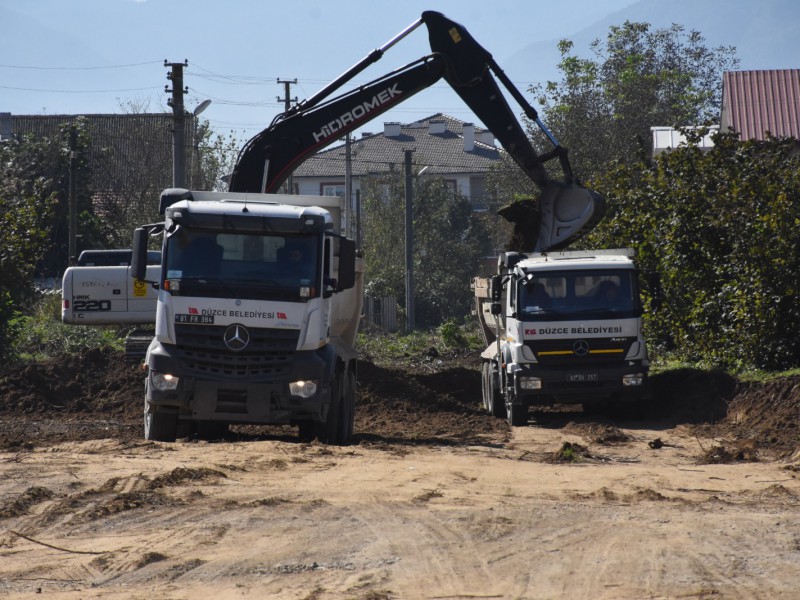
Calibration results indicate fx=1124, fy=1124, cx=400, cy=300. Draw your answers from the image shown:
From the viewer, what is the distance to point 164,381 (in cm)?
1288

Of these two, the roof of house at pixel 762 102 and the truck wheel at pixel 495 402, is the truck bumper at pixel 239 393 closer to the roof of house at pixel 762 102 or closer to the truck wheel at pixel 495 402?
the truck wheel at pixel 495 402

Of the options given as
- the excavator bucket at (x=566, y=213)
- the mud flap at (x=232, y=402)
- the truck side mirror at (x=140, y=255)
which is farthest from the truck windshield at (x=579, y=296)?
the truck side mirror at (x=140, y=255)

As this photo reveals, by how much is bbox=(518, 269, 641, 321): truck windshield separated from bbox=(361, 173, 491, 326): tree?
36.4 metres

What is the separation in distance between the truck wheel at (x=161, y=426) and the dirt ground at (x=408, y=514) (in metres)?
0.38

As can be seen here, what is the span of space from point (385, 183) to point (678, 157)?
1572 inches

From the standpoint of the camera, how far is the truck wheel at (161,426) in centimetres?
1377

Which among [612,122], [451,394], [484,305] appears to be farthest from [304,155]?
[612,122]

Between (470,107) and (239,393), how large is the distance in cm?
796

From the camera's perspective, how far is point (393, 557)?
7.41m

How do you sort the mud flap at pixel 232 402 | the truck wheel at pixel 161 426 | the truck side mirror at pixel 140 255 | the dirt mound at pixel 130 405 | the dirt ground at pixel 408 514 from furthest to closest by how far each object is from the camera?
the dirt mound at pixel 130 405 < the truck wheel at pixel 161 426 < the truck side mirror at pixel 140 255 < the mud flap at pixel 232 402 < the dirt ground at pixel 408 514

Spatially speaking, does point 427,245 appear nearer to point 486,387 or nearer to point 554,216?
point 486,387

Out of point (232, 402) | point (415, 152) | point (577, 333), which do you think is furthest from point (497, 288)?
point (415, 152)

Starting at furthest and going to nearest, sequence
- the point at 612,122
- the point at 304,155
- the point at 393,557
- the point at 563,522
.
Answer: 1. the point at 612,122
2. the point at 304,155
3. the point at 563,522
4. the point at 393,557

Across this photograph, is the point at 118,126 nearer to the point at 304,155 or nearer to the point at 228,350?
the point at 304,155
